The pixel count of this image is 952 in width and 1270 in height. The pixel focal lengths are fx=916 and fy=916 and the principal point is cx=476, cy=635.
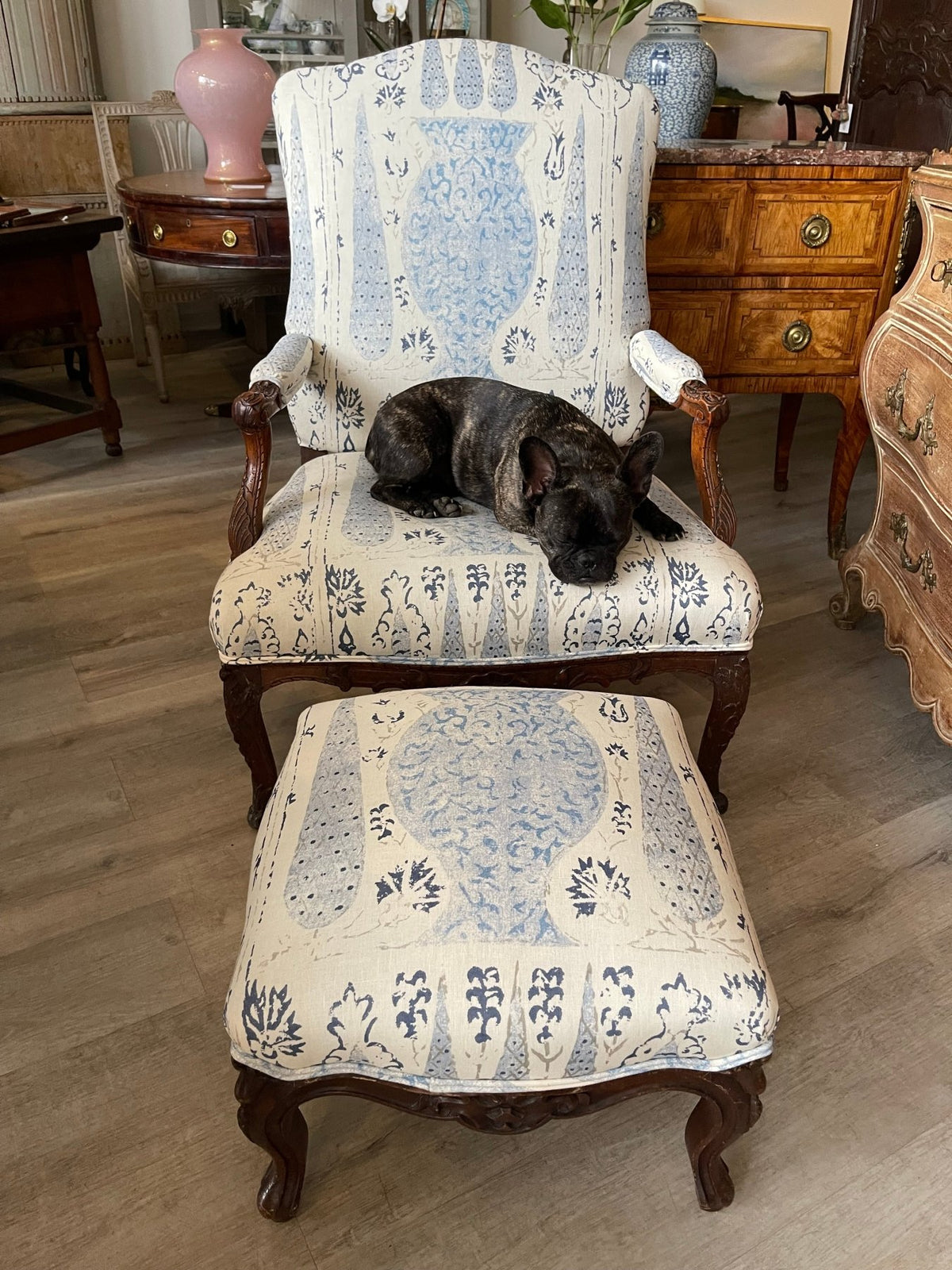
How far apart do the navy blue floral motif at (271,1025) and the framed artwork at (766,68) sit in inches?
197

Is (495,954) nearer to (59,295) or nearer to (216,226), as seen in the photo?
(216,226)

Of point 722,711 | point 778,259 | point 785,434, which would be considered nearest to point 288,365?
point 722,711

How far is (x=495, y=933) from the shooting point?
94cm

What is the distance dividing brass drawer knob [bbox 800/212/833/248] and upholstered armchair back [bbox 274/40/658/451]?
61cm

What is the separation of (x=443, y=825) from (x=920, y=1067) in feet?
2.74

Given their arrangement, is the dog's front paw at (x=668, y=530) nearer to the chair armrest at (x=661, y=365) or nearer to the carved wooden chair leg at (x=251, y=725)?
the chair armrest at (x=661, y=365)

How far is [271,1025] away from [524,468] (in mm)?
953

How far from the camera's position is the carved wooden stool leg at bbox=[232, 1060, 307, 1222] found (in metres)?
0.98

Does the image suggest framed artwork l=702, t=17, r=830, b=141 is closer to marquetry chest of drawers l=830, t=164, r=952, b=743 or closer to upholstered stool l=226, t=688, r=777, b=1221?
marquetry chest of drawers l=830, t=164, r=952, b=743

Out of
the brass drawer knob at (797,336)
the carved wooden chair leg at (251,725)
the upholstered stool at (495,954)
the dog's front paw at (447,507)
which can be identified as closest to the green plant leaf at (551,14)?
the brass drawer knob at (797,336)

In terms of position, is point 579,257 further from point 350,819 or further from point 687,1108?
point 687,1108

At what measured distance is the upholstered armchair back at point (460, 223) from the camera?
5.98 feet

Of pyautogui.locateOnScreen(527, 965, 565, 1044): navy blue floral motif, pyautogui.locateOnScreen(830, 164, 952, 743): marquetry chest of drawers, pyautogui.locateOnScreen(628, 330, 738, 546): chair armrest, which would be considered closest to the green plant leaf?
pyautogui.locateOnScreen(830, 164, 952, 743): marquetry chest of drawers

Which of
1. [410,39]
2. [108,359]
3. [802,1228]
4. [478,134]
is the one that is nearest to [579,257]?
[478,134]
